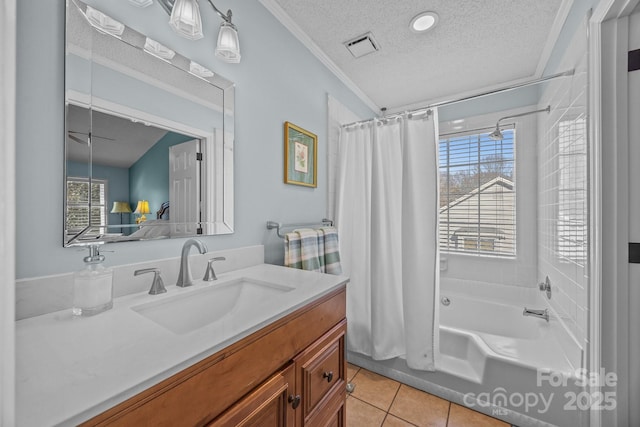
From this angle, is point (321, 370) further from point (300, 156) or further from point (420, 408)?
point (300, 156)

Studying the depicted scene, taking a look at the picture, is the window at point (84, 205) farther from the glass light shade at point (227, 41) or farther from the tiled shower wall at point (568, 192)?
the tiled shower wall at point (568, 192)

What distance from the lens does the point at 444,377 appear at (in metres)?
1.65

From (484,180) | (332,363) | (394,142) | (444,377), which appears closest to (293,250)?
(332,363)

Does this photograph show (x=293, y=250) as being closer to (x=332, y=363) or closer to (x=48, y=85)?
(x=332, y=363)

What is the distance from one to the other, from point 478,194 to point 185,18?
104 inches

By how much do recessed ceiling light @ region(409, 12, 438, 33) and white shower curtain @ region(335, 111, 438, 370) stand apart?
21.6 inches

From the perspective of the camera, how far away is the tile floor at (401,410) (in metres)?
1.45

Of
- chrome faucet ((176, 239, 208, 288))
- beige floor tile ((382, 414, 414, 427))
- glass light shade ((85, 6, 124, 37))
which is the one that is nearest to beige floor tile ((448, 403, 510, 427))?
beige floor tile ((382, 414, 414, 427))

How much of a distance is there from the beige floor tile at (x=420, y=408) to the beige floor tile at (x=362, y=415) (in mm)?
93

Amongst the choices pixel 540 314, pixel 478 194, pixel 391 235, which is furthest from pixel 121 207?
pixel 478 194

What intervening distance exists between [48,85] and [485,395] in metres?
2.40

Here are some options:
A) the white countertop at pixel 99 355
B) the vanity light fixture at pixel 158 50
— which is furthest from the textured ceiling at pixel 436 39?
the white countertop at pixel 99 355

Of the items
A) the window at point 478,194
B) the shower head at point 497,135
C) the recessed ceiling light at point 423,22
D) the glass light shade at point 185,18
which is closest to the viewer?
the glass light shade at point 185,18

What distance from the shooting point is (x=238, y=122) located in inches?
52.5
